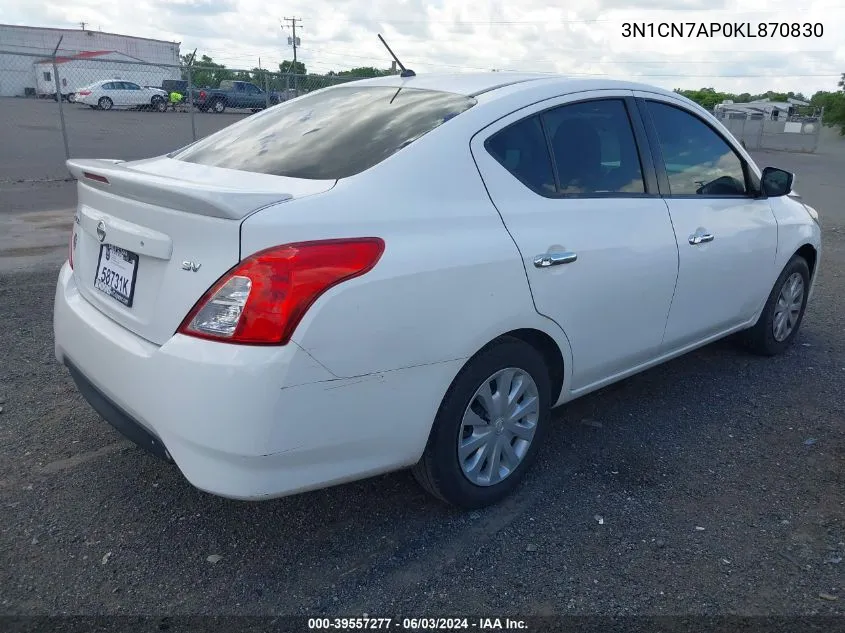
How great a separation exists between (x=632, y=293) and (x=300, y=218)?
1727mm

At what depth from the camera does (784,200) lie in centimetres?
465

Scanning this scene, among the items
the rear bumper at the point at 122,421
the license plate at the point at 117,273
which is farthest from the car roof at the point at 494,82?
the rear bumper at the point at 122,421

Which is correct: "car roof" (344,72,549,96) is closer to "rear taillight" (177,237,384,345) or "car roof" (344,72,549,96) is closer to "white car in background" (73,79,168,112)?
"rear taillight" (177,237,384,345)

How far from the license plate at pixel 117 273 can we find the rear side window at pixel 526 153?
4.67 feet

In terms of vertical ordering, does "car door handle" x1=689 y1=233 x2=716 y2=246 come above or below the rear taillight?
below

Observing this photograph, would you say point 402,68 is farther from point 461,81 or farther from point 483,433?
point 483,433

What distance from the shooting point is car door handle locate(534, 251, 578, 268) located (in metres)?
2.89

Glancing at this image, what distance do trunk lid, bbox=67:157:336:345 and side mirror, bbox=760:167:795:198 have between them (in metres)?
2.96

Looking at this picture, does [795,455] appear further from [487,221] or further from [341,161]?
[341,161]

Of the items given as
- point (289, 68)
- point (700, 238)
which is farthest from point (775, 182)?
point (289, 68)

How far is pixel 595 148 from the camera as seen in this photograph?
338 centimetres


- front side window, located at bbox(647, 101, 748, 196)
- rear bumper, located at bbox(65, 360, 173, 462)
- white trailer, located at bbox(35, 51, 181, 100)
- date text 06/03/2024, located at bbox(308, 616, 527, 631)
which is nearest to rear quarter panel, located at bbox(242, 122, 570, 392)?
rear bumper, located at bbox(65, 360, 173, 462)

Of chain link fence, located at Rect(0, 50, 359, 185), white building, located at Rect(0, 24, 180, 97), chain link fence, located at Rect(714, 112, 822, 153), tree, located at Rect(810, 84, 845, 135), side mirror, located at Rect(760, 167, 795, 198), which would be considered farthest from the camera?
white building, located at Rect(0, 24, 180, 97)

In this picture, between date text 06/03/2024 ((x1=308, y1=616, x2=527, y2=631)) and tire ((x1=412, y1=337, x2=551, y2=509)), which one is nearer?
date text 06/03/2024 ((x1=308, y1=616, x2=527, y2=631))
